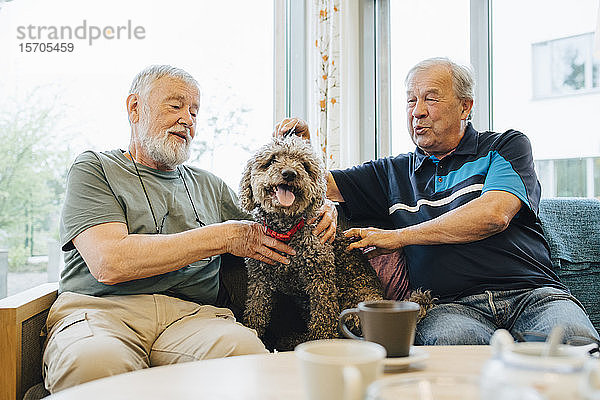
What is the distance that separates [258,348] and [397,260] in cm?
74

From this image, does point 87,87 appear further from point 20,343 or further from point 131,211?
point 20,343

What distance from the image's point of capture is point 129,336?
5.16 feet

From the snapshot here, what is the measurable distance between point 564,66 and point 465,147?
1.09m

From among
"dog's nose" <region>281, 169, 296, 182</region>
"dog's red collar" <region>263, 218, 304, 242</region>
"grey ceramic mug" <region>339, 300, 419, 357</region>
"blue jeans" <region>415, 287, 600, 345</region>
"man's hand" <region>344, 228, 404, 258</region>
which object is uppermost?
"dog's nose" <region>281, 169, 296, 182</region>

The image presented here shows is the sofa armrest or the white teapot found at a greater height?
the white teapot

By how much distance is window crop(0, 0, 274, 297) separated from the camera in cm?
299

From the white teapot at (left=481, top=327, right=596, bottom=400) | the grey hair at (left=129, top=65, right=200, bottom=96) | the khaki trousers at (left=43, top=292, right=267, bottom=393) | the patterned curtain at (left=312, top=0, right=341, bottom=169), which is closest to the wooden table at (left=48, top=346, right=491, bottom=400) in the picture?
the white teapot at (left=481, top=327, right=596, bottom=400)

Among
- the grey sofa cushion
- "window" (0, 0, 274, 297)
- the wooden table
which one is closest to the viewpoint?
the wooden table

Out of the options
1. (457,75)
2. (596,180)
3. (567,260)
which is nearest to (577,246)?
(567,260)

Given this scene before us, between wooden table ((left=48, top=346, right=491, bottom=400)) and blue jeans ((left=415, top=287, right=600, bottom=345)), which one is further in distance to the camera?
blue jeans ((left=415, top=287, right=600, bottom=345))

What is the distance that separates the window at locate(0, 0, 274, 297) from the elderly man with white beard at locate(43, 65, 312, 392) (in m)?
1.23

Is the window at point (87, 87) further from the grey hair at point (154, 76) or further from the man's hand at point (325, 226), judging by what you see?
the man's hand at point (325, 226)

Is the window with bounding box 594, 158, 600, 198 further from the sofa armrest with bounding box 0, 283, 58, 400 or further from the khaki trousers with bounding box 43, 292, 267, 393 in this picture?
the sofa armrest with bounding box 0, 283, 58, 400

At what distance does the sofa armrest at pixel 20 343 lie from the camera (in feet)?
4.72
